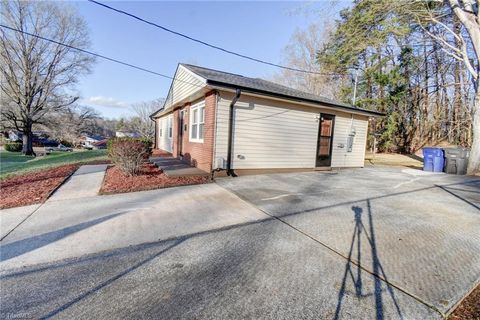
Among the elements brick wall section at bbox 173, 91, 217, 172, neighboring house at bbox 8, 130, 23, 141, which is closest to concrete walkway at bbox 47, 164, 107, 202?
brick wall section at bbox 173, 91, 217, 172

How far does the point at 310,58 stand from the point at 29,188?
2498 cm

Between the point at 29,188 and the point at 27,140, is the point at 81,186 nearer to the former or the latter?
the point at 29,188

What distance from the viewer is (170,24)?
7500 mm

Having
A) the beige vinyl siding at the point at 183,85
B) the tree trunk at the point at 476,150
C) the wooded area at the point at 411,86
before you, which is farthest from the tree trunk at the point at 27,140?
the tree trunk at the point at 476,150

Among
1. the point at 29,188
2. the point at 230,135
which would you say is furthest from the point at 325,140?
the point at 29,188

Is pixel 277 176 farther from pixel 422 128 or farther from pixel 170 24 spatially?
pixel 422 128

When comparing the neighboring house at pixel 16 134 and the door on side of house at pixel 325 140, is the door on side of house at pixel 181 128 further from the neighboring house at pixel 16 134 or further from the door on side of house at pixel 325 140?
the neighboring house at pixel 16 134

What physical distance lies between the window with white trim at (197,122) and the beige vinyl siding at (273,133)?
1409 millimetres

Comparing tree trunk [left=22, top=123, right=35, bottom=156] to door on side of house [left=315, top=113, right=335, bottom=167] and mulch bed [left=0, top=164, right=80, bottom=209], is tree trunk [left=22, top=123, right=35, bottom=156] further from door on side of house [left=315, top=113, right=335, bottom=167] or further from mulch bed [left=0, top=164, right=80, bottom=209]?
door on side of house [left=315, top=113, right=335, bottom=167]

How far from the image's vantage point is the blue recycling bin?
10.2 metres

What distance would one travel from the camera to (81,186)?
6.41 metres

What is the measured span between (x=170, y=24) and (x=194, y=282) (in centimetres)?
779

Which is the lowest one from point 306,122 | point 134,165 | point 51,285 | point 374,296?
point 51,285

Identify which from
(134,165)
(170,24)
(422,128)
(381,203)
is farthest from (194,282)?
(422,128)
